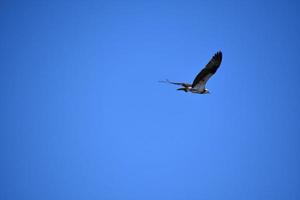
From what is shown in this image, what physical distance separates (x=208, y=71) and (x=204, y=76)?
0.50 m

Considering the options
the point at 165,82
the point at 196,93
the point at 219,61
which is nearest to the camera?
the point at 165,82

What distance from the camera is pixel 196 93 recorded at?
30.0 metres

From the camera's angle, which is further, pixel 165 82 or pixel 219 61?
pixel 219 61

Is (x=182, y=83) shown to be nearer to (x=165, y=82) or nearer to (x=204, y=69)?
(x=204, y=69)

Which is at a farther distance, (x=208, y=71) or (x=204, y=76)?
(x=204, y=76)

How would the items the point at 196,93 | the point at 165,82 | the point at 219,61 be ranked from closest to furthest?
the point at 165,82 < the point at 219,61 < the point at 196,93

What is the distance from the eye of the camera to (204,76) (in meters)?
28.5

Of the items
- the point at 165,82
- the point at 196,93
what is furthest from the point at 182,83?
the point at 165,82

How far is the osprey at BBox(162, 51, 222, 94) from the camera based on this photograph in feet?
90.6

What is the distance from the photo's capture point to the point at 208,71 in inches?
1108

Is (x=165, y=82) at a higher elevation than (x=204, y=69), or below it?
below

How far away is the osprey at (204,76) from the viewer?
90.6ft

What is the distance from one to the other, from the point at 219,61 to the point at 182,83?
102 inches

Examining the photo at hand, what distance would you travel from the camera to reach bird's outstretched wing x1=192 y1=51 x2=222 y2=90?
2755 centimetres
